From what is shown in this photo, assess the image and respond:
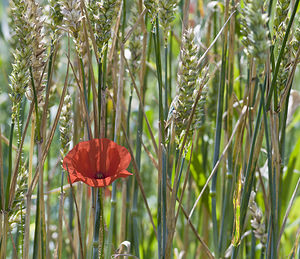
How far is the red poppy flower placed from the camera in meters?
0.54

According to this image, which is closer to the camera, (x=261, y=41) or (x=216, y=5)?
(x=261, y=41)

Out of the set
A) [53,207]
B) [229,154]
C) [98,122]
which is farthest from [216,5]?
[53,207]

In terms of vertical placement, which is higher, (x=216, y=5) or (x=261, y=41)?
(x=216, y=5)

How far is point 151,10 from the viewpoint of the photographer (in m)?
0.52

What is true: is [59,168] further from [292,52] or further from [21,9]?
[292,52]

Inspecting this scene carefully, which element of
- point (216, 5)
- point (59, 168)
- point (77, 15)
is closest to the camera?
point (77, 15)

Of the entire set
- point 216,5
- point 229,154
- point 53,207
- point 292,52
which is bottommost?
point 53,207

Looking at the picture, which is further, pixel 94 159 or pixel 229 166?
pixel 229 166

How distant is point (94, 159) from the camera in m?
0.58

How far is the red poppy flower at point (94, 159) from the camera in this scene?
539 mm

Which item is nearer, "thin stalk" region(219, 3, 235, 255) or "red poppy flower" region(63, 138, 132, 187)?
"red poppy flower" region(63, 138, 132, 187)

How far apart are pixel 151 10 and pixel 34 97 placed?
0.17 m

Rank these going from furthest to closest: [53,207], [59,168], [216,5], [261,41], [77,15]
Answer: [53,207] < [216,5] < [59,168] < [77,15] < [261,41]

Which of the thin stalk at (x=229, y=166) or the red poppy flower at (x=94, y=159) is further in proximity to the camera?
the thin stalk at (x=229, y=166)
